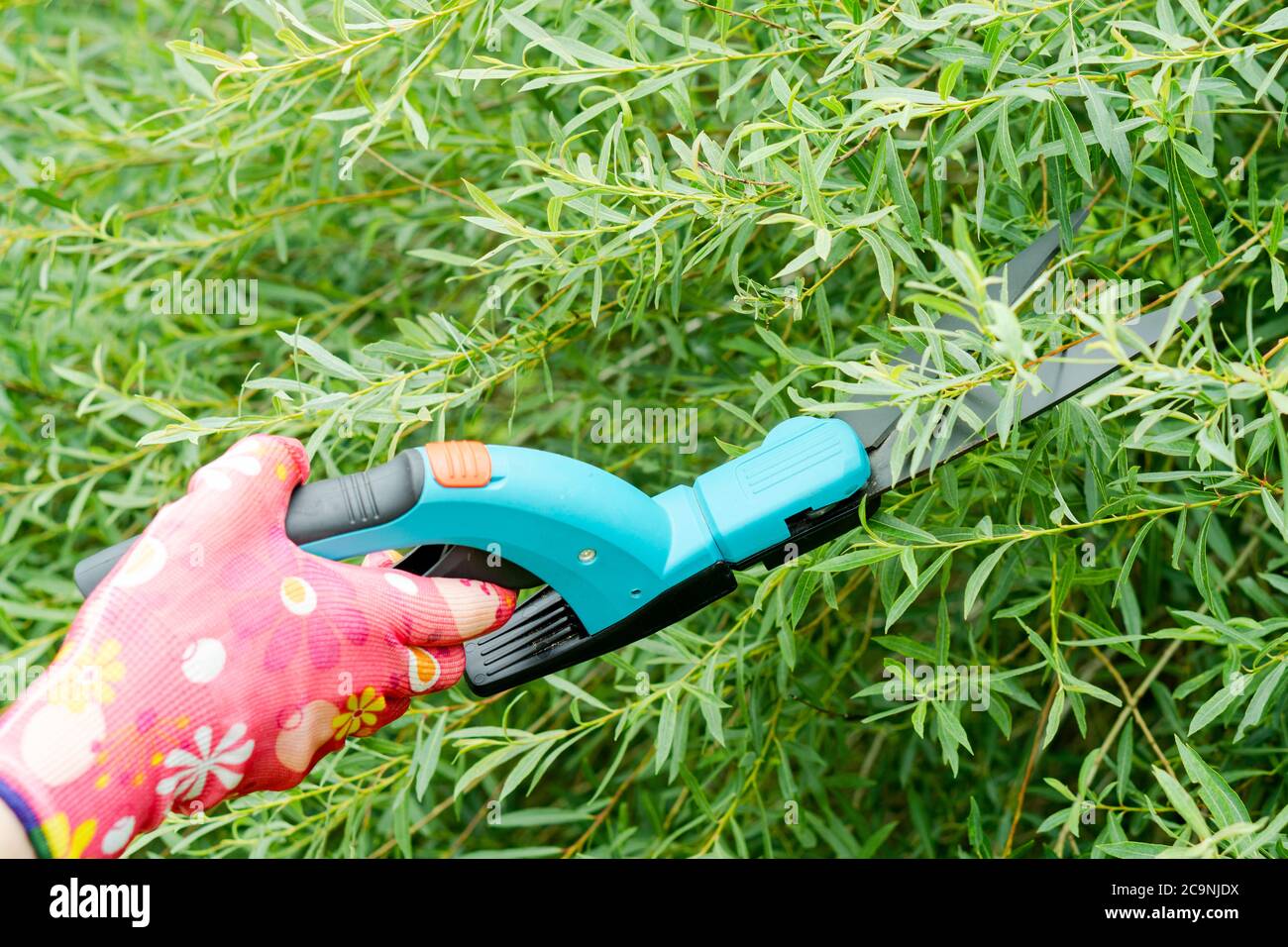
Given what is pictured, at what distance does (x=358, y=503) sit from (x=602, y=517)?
21 centimetres

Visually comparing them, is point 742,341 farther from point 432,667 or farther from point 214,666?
point 214,666

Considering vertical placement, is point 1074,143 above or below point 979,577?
above

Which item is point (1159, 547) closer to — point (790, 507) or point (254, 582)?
point (790, 507)

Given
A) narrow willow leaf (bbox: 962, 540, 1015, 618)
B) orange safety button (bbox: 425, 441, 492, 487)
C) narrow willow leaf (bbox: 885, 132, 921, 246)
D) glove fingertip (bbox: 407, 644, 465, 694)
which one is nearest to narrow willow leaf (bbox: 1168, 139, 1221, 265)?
narrow willow leaf (bbox: 885, 132, 921, 246)

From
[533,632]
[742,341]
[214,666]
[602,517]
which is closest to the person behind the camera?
[214,666]

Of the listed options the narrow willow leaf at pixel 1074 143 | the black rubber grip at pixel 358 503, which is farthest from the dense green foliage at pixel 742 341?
the black rubber grip at pixel 358 503

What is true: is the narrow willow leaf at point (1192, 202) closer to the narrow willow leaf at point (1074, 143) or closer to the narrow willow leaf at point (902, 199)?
the narrow willow leaf at point (1074, 143)

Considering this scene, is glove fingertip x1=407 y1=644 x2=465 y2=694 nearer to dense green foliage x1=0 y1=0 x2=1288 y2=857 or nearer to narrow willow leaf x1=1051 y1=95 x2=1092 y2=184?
dense green foliage x1=0 y1=0 x2=1288 y2=857

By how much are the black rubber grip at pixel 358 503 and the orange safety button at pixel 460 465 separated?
13 millimetres

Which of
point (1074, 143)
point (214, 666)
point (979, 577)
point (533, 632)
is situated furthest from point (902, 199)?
point (214, 666)

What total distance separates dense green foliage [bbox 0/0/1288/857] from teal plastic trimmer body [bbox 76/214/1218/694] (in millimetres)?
70

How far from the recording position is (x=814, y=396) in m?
1.40

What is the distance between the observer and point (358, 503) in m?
0.98

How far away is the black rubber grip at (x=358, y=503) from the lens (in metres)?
0.97
